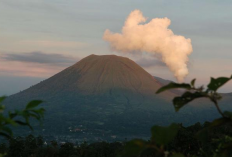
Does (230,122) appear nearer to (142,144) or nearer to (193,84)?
(193,84)

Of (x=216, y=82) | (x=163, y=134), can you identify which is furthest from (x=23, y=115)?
(x=216, y=82)

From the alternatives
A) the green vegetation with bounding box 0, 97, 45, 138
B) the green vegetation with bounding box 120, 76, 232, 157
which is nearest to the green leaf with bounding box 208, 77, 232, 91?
the green vegetation with bounding box 120, 76, 232, 157

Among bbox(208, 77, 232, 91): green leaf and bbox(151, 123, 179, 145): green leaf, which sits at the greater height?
bbox(208, 77, 232, 91): green leaf

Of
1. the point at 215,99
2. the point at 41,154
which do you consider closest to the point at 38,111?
the point at 215,99

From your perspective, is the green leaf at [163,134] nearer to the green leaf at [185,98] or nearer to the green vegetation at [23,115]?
the green leaf at [185,98]

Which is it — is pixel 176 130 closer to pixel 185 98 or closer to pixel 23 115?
pixel 185 98

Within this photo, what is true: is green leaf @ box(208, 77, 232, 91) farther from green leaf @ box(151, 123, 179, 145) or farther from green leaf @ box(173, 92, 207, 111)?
green leaf @ box(151, 123, 179, 145)

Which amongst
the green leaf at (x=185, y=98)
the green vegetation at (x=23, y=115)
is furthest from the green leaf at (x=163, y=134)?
the green vegetation at (x=23, y=115)

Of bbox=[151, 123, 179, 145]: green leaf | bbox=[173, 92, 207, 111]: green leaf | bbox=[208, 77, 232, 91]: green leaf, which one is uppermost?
bbox=[208, 77, 232, 91]: green leaf
